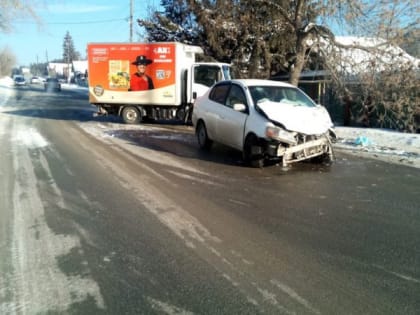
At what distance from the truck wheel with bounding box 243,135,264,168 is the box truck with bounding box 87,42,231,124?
7.88 meters

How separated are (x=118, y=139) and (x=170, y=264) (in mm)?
8748

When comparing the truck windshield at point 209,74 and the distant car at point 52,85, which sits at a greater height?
the distant car at point 52,85

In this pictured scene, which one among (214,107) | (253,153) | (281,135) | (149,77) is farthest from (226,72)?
(281,135)

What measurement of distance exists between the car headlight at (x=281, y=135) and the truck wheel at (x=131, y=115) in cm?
1040

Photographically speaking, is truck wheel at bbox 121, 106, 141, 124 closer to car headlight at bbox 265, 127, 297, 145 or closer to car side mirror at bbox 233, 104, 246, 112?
car side mirror at bbox 233, 104, 246, 112

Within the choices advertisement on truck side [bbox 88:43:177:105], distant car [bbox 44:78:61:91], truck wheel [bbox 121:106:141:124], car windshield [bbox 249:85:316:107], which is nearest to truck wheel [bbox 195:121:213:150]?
car windshield [bbox 249:85:316:107]

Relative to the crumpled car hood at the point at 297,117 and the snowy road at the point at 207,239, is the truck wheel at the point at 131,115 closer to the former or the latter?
the snowy road at the point at 207,239

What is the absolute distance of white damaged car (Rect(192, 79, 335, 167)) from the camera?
287 inches

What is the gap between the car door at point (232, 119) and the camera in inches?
322

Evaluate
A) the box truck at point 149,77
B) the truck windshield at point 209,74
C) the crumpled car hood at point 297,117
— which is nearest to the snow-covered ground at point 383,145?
the crumpled car hood at point 297,117

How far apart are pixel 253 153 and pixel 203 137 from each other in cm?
279

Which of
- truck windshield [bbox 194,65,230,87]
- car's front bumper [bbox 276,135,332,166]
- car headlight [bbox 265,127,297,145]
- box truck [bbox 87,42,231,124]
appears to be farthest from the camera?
box truck [bbox 87,42,231,124]

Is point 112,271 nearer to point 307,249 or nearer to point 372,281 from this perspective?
point 307,249

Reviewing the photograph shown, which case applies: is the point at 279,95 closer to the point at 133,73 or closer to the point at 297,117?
the point at 297,117
